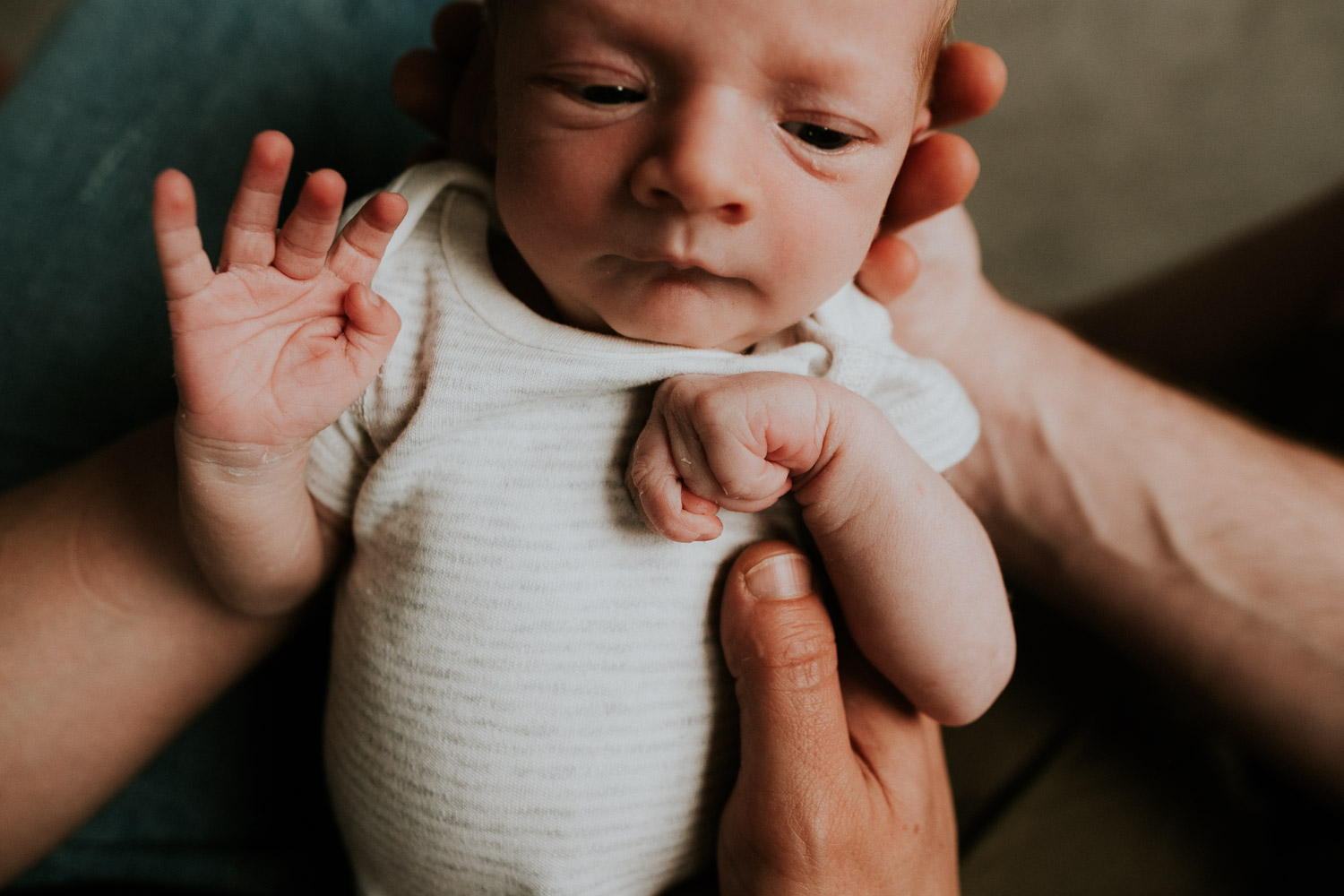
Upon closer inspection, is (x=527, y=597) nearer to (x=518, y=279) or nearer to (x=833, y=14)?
(x=518, y=279)

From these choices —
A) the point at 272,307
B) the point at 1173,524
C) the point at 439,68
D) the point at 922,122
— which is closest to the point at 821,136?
the point at 922,122

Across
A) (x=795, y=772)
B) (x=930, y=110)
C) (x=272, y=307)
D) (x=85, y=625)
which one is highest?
(x=930, y=110)

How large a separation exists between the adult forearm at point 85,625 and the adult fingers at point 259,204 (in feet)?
1.28

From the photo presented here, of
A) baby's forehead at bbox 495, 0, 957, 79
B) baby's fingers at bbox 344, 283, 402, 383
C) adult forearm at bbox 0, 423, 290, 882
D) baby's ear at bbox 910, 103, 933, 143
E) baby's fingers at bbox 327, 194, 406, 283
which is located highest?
baby's forehead at bbox 495, 0, 957, 79

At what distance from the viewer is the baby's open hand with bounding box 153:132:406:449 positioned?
0.61 metres

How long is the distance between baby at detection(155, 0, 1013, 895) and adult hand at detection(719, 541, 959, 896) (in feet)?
0.14

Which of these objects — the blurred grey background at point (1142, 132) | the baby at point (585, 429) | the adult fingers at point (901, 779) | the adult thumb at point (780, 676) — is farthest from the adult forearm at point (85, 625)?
the blurred grey background at point (1142, 132)

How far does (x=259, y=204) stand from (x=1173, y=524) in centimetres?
123

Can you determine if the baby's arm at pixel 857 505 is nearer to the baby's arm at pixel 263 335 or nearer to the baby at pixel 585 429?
the baby at pixel 585 429

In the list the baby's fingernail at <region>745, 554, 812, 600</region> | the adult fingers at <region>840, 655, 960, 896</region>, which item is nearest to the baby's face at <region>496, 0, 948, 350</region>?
the baby's fingernail at <region>745, 554, 812, 600</region>

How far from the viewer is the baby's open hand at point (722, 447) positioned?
69 centimetres

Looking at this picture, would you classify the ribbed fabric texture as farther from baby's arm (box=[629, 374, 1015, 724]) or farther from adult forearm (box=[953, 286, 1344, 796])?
adult forearm (box=[953, 286, 1344, 796])

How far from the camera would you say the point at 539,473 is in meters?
0.78

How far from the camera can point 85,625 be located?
3.00ft
